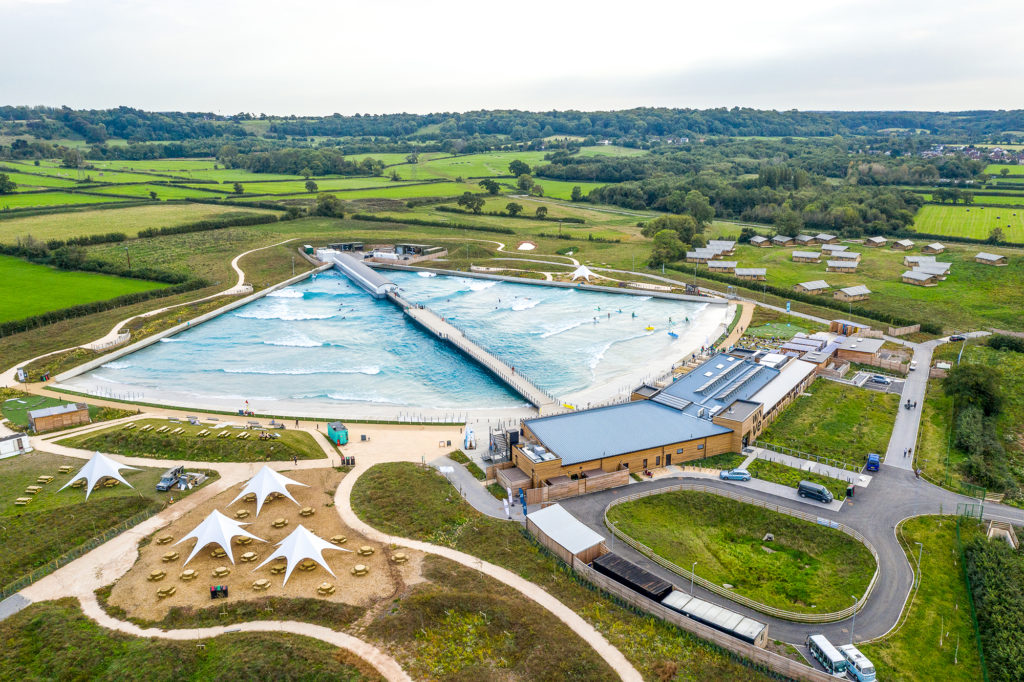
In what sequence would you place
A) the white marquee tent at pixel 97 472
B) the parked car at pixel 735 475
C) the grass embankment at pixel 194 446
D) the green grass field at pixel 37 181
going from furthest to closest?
the green grass field at pixel 37 181 → the grass embankment at pixel 194 446 → the parked car at pixel 735 475 → the white marquee tent at pixel 97 472

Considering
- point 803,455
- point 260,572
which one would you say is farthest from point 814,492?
point 260,572

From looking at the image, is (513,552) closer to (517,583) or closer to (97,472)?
(517,583)

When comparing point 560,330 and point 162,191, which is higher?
point 162,191

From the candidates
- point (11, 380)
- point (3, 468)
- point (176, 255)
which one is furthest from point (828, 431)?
point (176, 255)

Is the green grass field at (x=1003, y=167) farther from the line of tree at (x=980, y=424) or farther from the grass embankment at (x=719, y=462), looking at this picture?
the grass embankment at (x=719, y=462)

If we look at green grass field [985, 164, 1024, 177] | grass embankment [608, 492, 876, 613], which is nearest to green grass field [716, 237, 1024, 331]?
grass embankment [608, 492, 876, 613]

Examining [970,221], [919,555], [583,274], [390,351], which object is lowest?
[919,555]

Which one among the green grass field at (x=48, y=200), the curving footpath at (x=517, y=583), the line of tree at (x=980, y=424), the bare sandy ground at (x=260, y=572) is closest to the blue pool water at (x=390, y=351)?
the curving footpath at (x=517, y=583)
